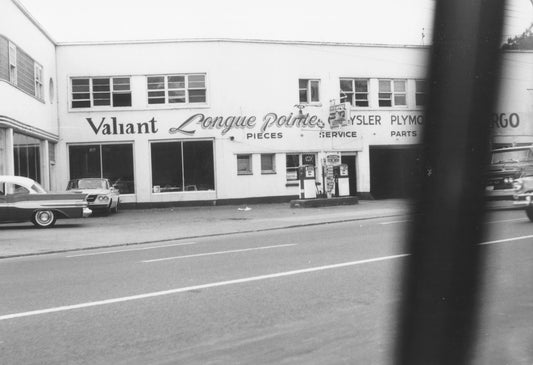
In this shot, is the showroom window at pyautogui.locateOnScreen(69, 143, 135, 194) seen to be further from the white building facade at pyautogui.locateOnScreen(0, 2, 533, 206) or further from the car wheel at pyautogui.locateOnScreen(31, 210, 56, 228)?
the car wheel at pyautogui.locateOnScreen(31, 210, 56, 228)

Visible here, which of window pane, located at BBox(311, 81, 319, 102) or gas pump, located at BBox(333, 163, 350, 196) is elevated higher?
window pane, located at BBox(311, 81, 319, 102)

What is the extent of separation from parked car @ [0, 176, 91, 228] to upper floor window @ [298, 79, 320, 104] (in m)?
13.8

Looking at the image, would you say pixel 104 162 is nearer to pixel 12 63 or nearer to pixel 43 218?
pixel 12 63

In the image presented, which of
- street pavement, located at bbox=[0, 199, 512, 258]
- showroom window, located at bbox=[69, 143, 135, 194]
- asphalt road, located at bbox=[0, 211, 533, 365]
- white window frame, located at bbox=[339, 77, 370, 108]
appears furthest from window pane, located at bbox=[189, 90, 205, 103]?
asphalt road, located at bbox=[0, 211, 533, 365]

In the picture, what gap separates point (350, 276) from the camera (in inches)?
317

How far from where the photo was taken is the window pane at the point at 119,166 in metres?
28.8

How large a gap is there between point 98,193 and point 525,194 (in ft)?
52.0

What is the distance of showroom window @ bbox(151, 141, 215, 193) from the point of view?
94.7 ft

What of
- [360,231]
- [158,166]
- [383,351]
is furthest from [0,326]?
[158,166]

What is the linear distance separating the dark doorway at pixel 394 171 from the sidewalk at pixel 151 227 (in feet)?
24.1

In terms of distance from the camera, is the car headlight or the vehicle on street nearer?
the car headlight

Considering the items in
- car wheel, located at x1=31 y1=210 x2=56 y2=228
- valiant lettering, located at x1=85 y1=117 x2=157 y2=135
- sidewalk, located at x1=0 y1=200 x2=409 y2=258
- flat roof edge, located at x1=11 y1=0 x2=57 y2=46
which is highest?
flat roof edge, located at x1=11 y1=0 x2=57 y2=46

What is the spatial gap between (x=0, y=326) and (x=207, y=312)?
6.49 ft

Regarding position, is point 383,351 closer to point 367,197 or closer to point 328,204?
point 328,204
